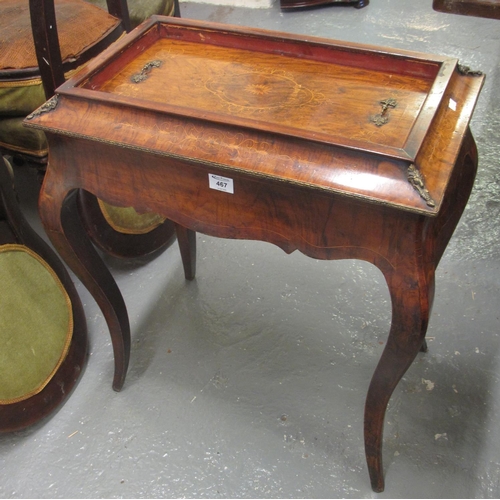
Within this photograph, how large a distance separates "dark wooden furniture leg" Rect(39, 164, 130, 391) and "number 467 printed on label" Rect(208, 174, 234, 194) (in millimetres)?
310

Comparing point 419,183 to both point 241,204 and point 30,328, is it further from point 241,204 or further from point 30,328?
point 30,328

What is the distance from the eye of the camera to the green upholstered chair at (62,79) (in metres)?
1.53

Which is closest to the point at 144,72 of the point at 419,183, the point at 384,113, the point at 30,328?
the point at 384,113

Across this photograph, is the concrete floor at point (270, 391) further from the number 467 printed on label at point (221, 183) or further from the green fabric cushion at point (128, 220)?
the number 467 printed on label at point (221, 183)

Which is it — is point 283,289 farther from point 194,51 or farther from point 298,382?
point 194,51

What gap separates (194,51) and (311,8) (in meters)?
2.28

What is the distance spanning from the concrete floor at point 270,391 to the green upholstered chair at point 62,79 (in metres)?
0.11

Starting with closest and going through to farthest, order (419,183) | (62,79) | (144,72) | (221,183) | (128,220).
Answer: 1. (419,183)
2. (221,183)
3. (144,72)
4. (62,79)
5. (128,220)

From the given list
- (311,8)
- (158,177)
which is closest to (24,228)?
(158,177)

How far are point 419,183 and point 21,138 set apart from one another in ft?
4.10

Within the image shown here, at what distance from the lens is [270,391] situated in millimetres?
1416

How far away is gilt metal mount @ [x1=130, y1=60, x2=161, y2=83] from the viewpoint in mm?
1059

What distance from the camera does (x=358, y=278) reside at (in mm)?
1688

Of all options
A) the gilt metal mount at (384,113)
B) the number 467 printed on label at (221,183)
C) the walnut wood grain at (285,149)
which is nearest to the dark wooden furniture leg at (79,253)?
the walnut wood grain at (285,149)
